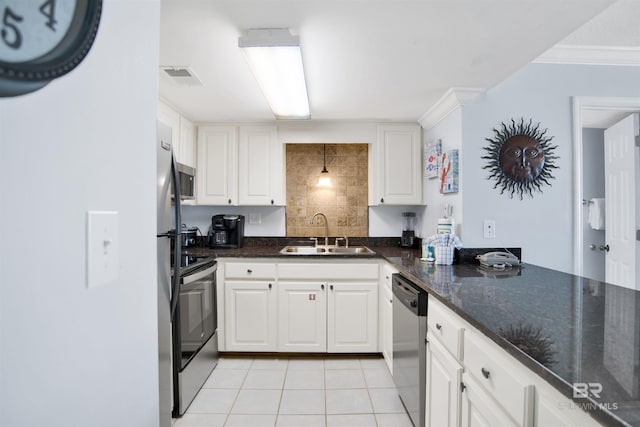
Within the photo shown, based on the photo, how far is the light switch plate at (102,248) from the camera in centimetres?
51

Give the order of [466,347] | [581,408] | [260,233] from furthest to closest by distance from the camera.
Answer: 1. [260,233]
2. [466,347]
3. [581,408]

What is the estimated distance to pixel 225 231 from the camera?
309 centimetres

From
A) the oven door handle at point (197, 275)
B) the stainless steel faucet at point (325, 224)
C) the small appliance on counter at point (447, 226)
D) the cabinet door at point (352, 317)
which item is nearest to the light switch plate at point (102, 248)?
the oven door handle at point (197, 275)

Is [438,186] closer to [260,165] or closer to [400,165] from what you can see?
[400,165]

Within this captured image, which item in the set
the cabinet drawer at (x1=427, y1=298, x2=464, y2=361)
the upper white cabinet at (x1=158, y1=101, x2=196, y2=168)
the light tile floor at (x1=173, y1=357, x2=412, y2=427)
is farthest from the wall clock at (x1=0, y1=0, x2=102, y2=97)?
the upper white cabinet at (x1=158, y1=101, x2=196, y2=168)

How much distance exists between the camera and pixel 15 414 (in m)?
0.38

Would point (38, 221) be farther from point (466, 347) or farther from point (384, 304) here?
point (384, 304)

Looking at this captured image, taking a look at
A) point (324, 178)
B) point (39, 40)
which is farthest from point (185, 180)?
point (39, 40)

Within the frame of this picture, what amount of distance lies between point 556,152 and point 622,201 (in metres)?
0.92

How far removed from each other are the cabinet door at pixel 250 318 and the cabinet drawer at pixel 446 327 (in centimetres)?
151

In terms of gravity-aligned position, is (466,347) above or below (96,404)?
below

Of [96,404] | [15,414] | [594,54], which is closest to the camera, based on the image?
[15,414]

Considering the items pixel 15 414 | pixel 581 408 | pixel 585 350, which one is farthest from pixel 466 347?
pixel 15 414

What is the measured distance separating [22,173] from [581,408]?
1.08 m
